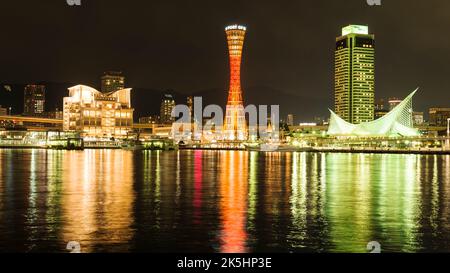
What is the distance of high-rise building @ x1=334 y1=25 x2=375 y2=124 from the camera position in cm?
17525

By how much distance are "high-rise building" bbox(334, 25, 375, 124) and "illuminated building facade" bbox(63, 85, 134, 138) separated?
71.8m

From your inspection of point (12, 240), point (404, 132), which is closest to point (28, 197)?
point (12, 240)

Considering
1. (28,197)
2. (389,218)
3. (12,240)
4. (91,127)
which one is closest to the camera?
(12,240)

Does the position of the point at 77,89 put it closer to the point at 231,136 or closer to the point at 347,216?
the point at 231,136

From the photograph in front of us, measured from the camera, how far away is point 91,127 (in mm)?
127750

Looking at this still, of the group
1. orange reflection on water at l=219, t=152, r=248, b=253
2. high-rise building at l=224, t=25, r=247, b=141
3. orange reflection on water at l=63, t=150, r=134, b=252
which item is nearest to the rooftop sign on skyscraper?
high-rise building at l=224, t=25, r=247, b=141

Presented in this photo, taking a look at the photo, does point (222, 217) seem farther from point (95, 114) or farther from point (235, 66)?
point (95, 114)

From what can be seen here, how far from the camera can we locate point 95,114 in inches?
5064

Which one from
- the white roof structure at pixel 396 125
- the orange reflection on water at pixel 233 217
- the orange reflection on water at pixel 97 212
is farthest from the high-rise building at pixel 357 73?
the orange reflection on water at pixel 97 212

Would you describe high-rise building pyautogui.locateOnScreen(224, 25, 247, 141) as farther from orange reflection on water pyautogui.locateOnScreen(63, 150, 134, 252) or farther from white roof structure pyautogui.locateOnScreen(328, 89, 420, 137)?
orange reflection on water pyautogui.locateOnScreen(63, 150, 134, 252)

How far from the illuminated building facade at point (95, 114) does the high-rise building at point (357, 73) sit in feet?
235

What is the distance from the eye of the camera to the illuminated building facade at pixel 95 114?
12781 centimetres

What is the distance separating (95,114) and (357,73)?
8332 cm
